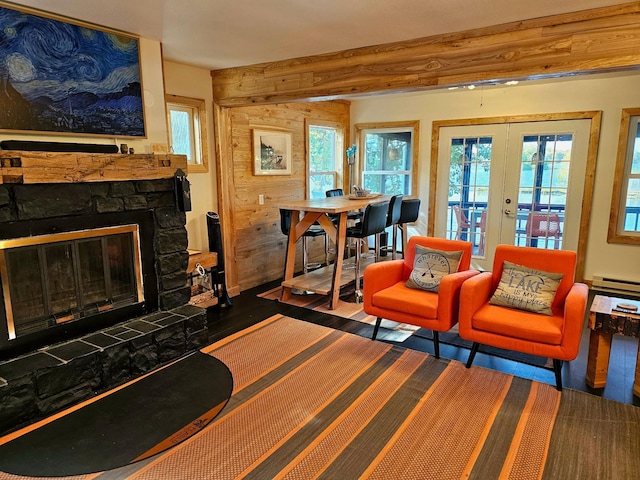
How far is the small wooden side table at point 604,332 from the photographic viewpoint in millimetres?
2576

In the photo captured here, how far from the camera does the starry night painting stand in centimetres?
259

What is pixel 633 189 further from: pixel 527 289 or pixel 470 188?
pixel 527 289

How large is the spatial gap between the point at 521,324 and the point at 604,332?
0.51 metres

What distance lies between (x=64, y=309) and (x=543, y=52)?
367 centimetres

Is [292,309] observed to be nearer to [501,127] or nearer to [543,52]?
[543,52]

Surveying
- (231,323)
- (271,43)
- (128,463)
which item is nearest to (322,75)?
(271,43)

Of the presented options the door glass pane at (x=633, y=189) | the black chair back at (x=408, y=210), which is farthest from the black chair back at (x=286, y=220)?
the door glass pane at (x=633, y=189)

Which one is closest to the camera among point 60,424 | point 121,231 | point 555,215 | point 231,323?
point 60,424

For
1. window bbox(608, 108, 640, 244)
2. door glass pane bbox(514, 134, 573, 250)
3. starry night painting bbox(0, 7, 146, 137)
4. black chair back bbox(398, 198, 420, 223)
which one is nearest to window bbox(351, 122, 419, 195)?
black chair back bbox(398, 198, 420, 223)

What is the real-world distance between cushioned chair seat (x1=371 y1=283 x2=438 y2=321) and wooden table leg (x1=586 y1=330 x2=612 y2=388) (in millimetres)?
1017

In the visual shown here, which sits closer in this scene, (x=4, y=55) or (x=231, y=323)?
(x=4, y=55)

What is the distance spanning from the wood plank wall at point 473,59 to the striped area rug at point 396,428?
2.10 meters

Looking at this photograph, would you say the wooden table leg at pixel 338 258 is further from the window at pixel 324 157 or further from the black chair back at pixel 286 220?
the window at pixel 324 157

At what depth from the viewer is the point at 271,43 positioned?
10.8 feet
